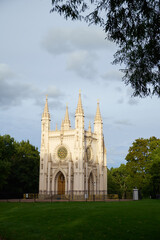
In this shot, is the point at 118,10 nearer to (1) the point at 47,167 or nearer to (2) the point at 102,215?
(2) the point at 102,215

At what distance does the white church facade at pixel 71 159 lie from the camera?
5756 centimetres

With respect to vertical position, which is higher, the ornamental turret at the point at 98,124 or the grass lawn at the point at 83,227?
the ornamental turret at the point at 98,124

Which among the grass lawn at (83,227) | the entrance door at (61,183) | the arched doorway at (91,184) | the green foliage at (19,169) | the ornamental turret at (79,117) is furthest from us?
the arched doorway at (91,184)

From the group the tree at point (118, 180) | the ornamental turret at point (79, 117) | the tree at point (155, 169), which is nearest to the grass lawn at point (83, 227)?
the tree at point (155, 169)

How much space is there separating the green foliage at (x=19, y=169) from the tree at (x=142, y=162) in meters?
21.0

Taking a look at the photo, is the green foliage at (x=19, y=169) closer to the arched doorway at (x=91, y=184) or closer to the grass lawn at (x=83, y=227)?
the arched doorway at (x=91, y=184)

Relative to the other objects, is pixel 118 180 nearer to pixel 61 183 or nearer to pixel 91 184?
pixel 91 184

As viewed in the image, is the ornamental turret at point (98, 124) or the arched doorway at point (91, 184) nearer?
the arched doorway at point (91, 184)

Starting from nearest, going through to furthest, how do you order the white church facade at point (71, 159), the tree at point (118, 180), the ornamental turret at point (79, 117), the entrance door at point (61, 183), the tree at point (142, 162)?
the tree at point (142, 162)
the white church facade at point (71, 159)
the ornamental turret at point (79, 117)
the entrance door at point (61, 183)
the tree at point (118, 180)

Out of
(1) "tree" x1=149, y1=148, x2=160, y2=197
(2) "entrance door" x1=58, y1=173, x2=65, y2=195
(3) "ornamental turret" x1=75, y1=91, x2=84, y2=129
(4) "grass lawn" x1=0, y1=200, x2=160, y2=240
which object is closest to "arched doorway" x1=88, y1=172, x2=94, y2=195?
(2) "entrance door" x1=58, y1=173, x2=65, y2=195

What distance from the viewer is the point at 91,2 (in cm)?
1247

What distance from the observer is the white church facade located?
189 feet

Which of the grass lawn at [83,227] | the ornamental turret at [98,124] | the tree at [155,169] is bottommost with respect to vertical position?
the grass lawn at [83,227]

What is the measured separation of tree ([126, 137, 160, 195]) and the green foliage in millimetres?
21004
